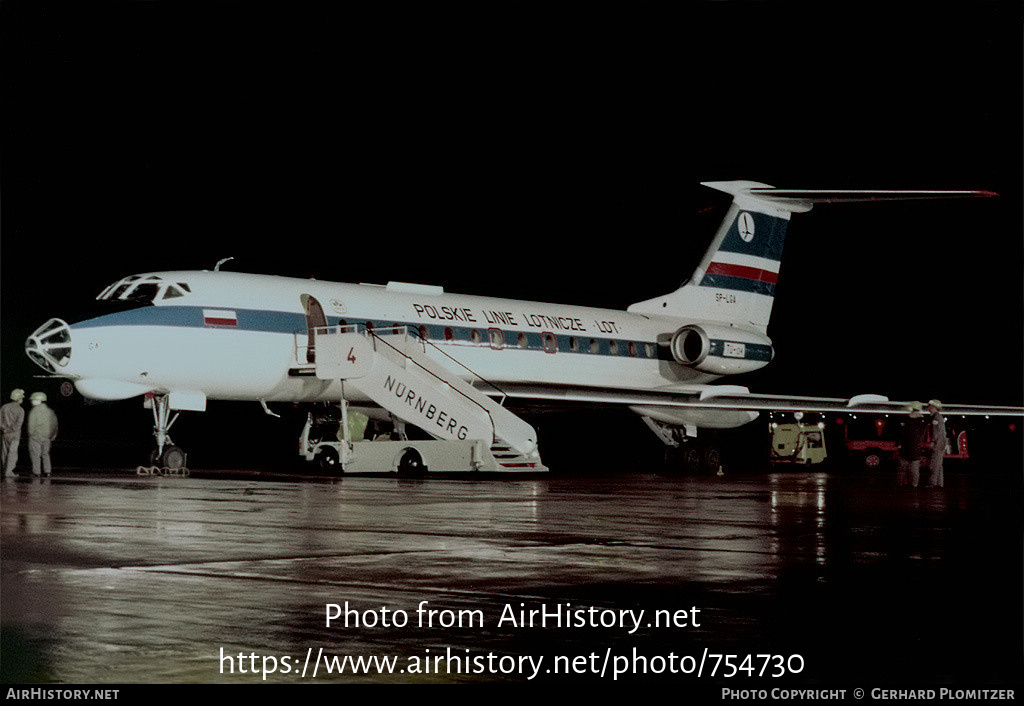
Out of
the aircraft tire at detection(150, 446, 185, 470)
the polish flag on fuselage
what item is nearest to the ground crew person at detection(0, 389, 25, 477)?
the aircraft tire at detection(150, 446, 185, 470)

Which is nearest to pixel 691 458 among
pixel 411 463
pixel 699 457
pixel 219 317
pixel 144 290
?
pixel 699 457

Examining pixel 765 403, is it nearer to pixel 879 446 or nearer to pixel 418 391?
pixel 879 446

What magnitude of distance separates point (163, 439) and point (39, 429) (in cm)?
197

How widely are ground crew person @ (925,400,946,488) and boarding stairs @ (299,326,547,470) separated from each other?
640 centimetres

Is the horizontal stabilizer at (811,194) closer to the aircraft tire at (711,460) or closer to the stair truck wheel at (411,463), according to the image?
the aircraft tire at (711,460)

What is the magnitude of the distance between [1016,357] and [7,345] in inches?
1483

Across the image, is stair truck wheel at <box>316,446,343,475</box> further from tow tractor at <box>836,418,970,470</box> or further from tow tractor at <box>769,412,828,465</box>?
tow tractor at <box>836,418,970,470</box>

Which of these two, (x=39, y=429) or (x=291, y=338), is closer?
(x=39, y=429)

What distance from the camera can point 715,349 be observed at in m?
28.8

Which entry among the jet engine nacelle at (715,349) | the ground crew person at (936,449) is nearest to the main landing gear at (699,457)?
the jet engine nacelle at (715,349)

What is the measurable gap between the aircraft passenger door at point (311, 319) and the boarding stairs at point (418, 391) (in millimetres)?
191

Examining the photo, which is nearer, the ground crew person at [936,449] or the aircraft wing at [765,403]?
the ground crew person at [936,449]

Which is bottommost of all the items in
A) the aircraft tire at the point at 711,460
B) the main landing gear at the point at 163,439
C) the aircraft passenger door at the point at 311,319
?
the aircraft tire at the point at 711,460

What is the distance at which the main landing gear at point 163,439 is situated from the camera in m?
21.2
